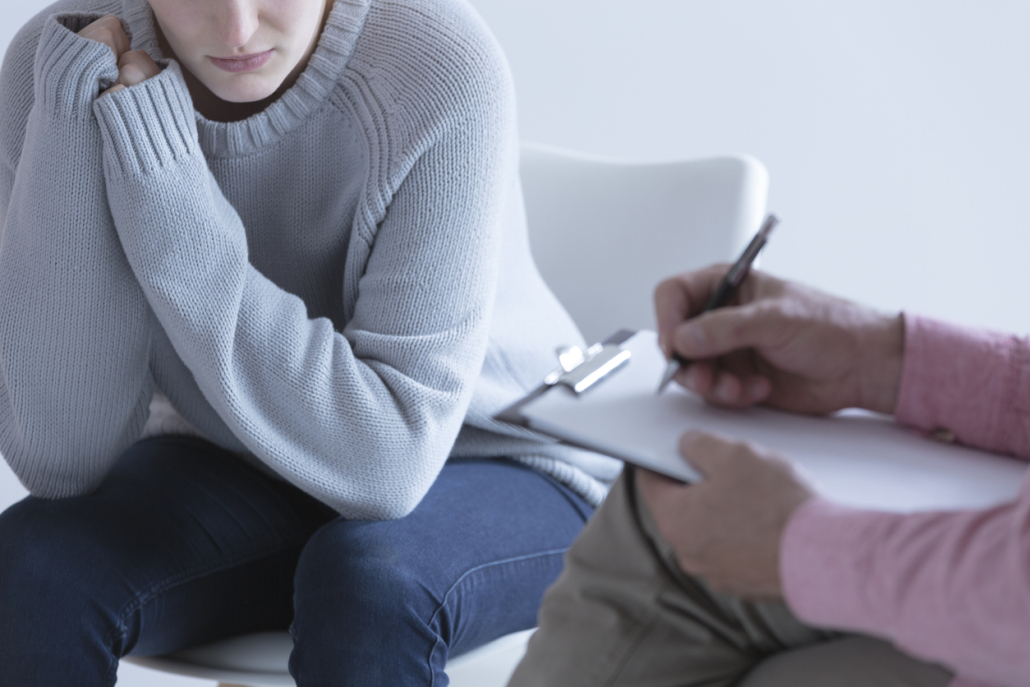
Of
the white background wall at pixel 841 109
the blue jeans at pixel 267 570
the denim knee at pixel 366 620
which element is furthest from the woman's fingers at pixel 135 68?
the white background wall at pixel 841 109

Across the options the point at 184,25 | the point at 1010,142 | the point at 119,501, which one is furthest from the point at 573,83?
the point at 119,501

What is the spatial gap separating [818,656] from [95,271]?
2.33 feet

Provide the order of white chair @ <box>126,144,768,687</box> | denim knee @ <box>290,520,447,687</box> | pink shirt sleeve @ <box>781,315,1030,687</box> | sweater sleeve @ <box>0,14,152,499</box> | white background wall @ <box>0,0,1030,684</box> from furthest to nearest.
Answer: white background wall @ <box>0,0,1030,684</box>
white chair @ <box>126,144,768,687</box>
sweater sleeve @ <box>0,14,152,499</box>
denim knee @ <box>290,520,447,687</box>
pink shirt sleeve @ <box>781,315,1030,687</box>

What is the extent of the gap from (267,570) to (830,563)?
636mm

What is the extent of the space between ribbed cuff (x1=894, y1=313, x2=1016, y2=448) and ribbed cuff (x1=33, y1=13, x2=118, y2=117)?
29.4 inches

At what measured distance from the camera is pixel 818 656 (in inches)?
24.5

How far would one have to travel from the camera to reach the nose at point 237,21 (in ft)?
2.94

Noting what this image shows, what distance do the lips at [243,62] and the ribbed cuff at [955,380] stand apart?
648 millimetres

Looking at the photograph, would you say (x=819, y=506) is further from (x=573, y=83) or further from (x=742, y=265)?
(x=573, y=83)

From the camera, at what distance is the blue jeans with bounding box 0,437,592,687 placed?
82 centimetres

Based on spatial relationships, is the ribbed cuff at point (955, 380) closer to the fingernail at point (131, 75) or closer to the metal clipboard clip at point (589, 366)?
the metal clipboard clip at point (589, 366)

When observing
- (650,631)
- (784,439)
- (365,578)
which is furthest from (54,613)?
(784,439)

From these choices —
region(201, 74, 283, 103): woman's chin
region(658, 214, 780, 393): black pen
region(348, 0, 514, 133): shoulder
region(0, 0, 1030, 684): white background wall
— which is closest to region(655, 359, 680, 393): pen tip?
region(658, 214, 780, 393): black pen

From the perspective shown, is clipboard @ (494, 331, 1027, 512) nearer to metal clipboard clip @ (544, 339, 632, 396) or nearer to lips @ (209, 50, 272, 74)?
metal clipboard clip @ (544, 339, 632, 396)
